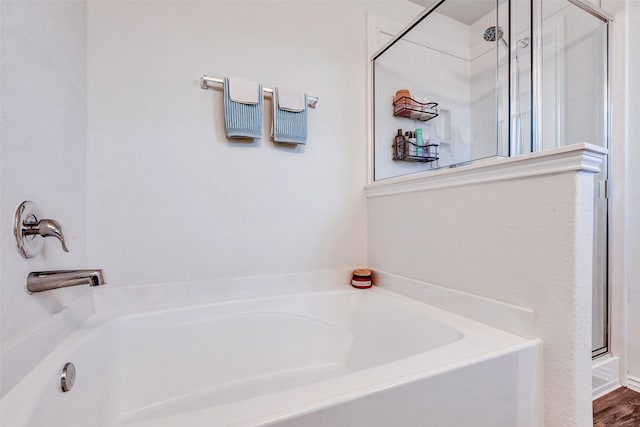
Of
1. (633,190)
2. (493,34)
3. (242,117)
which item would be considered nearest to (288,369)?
(242,117)

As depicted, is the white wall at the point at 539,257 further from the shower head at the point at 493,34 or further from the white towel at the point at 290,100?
the shower head at the point at 493,34

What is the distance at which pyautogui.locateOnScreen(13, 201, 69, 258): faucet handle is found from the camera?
753mm

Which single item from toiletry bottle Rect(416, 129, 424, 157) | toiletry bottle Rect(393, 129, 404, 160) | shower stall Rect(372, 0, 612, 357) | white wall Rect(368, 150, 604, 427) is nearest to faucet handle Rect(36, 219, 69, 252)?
white wall Rect(368, 150, 604, 427)

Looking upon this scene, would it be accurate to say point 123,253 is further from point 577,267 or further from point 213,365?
point 577,267

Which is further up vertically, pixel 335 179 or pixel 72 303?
pixel 335 179

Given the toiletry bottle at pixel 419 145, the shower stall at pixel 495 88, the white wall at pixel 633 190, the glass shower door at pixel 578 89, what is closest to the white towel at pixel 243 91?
the shower stall at pixel 495 88

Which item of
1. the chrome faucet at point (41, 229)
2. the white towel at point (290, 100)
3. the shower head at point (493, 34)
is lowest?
the chrome faucet at point (41, 229)

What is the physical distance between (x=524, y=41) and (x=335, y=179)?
3.84ft

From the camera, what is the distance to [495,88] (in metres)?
1.69

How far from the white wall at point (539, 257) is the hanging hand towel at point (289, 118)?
753 millimetres

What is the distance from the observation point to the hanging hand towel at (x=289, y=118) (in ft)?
4.85

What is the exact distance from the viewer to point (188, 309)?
1.25 metres

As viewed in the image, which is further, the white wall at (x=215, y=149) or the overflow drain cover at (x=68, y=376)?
the white wall at (x=215, y=149)

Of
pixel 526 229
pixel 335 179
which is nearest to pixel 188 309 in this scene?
pixel 335 179
